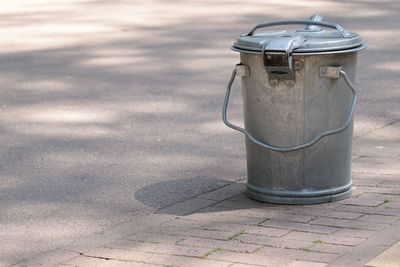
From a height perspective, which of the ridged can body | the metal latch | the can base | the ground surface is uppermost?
the metal latch

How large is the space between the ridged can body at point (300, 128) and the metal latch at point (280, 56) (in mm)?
43

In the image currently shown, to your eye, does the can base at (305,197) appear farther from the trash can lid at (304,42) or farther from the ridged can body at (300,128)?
the trash can lid at (304,42)

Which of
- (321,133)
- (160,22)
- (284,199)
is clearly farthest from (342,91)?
(160,22)

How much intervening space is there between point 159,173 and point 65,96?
2.62m

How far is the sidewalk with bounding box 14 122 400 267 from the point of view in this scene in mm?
4176

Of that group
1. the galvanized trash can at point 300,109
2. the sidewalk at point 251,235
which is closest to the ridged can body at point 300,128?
the galvanized trash can at point 300,109

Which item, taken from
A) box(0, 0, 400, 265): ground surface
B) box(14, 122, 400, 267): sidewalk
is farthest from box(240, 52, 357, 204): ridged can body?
box(0, 0, 400, 265): ground surface

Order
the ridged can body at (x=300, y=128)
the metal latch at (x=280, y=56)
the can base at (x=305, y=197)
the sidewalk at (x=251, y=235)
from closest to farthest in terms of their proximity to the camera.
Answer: the sidewalk at (x=251, y=235)
the metal latch at (x=280, y=56)
the ridged can body at (x=300, y=128)
the can base at (x=305, y=197)

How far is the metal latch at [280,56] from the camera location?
4.75 meters

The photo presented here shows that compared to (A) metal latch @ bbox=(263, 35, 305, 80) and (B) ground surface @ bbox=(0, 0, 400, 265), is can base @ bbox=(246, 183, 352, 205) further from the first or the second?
(A) metal latch @ bbox=(263, 35, 305, 80)

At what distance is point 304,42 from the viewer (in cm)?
482

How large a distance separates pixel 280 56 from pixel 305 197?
80 cm

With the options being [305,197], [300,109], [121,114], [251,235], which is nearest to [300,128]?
[300,109]

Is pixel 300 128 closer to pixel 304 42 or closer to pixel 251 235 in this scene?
pixel 304 42
